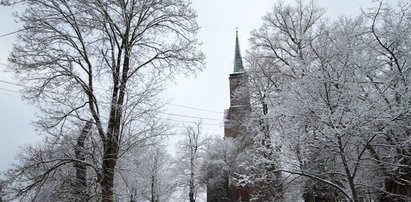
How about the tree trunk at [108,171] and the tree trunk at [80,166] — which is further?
the tree trunk at [80,166]

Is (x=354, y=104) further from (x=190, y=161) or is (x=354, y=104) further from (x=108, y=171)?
(x=190, y=161)

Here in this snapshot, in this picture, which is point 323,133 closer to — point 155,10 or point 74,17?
point 155,10

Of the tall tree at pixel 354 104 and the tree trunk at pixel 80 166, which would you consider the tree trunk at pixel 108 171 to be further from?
the tall tree at pixel 354 104

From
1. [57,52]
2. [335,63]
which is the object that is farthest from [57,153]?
[335,63]

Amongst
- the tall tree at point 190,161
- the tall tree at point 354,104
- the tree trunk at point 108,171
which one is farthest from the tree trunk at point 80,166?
the tall tree at point 190,161

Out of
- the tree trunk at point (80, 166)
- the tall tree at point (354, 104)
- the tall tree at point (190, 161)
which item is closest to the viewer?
the tall tree at point (354, 104)

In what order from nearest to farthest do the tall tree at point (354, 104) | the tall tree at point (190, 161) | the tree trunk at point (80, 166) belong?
the tall tree at point (354, 104) < the tree trunk at point (80, 166) < the tall tree at point (190, 161)

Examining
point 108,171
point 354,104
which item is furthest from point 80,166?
point 354,104

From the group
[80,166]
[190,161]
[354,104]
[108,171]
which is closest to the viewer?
[354,104]

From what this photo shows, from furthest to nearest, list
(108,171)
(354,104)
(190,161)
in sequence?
(190,161), (108,171), (354,104)

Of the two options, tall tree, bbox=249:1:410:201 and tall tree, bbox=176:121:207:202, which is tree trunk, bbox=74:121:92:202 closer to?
tall tree, bbox=249:1:410:201

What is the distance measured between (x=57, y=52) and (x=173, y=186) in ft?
71.9

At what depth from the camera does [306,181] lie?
33.0 ft

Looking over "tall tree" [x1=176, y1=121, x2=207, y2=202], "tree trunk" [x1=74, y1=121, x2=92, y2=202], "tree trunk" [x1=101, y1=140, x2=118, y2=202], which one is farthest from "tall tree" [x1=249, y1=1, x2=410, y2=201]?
"tall tree" [x1=176, y1=121, x2=207, y2=202]
